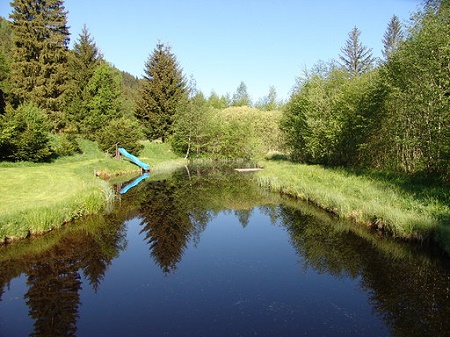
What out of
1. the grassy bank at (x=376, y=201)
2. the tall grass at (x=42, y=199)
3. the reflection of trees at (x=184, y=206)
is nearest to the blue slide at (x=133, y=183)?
the reflection of trees at (x=184, y=206)

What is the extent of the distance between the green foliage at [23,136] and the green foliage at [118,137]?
350 inches

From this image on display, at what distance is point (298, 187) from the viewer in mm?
20422

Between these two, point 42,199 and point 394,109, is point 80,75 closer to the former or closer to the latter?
point 42,199

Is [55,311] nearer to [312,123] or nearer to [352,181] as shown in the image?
[352,181]

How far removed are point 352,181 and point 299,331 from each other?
1348 centimetres

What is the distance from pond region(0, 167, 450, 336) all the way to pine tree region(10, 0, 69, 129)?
87.4 ft

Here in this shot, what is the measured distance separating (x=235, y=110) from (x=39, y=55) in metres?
31.7

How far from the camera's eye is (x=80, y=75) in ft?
133

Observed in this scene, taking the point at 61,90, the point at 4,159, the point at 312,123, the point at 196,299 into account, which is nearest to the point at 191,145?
the point at 61,90

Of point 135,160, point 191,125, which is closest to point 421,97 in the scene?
point 135,160

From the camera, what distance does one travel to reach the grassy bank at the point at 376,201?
38.6 ft

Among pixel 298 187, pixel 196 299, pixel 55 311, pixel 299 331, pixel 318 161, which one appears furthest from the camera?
pixel 318 161

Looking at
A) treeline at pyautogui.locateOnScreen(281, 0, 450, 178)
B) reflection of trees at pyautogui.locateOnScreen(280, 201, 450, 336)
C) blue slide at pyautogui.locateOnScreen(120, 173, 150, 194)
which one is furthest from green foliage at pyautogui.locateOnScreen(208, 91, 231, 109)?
reflection of trees at pyautogui.locateOnScreen(280, 201, 450, 336)

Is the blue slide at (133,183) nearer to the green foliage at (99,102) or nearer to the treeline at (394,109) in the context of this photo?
the green foliage at (99,102)
